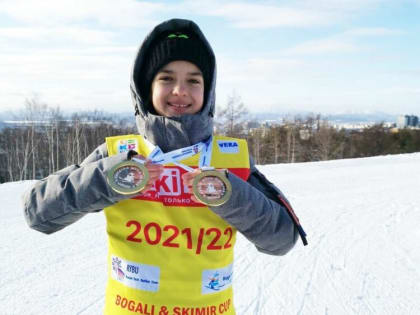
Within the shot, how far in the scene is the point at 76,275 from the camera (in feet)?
13.1

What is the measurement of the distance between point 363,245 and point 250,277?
1.98 metres

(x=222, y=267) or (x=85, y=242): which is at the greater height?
(x=222, y=267)

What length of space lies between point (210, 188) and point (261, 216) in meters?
0.23

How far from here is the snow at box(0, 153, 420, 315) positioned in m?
3.48

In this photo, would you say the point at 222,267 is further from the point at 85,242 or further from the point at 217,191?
the point at 85,242

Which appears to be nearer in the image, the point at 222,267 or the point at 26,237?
the point at 222,267

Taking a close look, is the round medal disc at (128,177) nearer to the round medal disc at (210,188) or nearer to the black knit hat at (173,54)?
the round medal disc at (210,188)

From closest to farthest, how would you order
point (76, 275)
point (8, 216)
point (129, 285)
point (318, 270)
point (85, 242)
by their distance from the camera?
point (129, 285)
point (76, 275)
point (318, 270)
point (85, 242)
point (8, 216)

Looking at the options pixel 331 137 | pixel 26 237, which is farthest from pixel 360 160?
pixel 331 137

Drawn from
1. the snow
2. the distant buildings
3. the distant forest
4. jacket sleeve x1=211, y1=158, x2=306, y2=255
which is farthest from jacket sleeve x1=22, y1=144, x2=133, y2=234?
the distant buildings

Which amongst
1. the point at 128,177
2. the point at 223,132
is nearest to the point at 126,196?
the point at 128,177

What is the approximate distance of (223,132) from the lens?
1039 inches

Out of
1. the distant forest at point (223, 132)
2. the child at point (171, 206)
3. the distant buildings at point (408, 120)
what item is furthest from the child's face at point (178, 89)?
the distant buildings at point (408, 120)

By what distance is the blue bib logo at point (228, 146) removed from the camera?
4.81 ft
